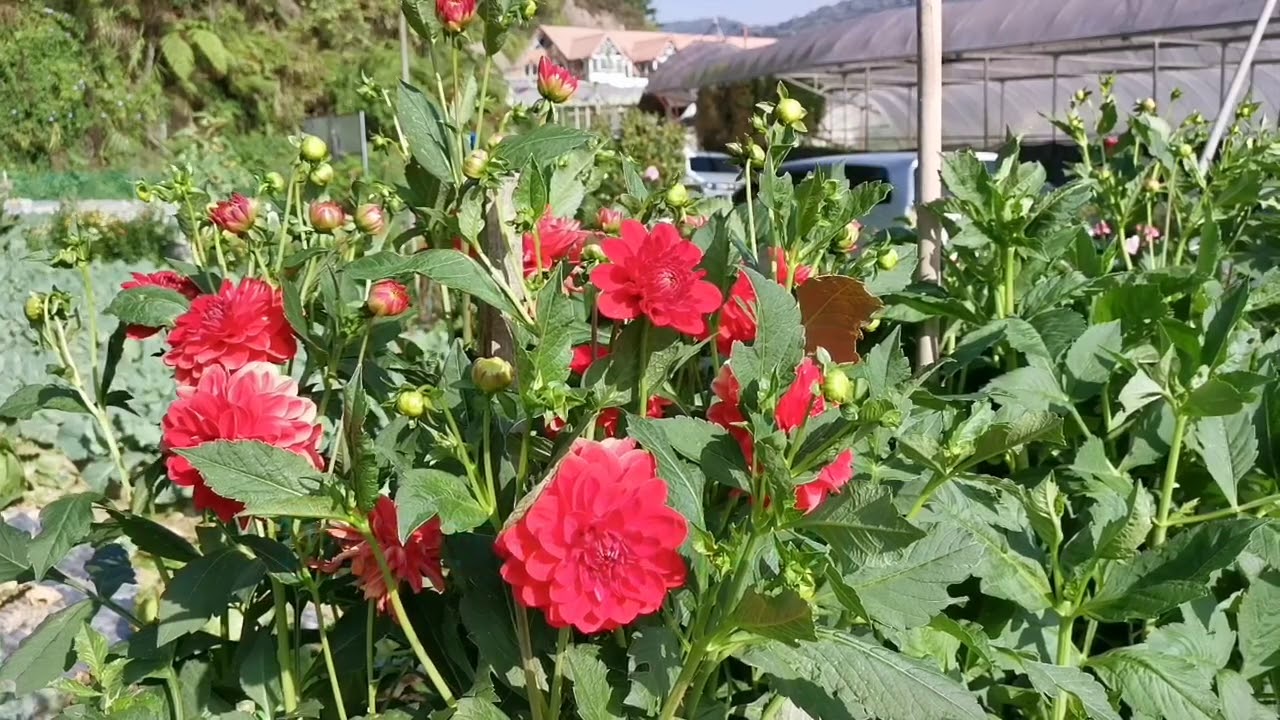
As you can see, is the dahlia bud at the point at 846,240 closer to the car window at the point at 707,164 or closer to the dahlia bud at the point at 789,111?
the dahlia bud at the point at 789,111

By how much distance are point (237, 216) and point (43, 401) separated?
0.77 feet

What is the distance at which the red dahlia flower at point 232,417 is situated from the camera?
0.73m

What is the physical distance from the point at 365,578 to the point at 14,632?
57.8 inches

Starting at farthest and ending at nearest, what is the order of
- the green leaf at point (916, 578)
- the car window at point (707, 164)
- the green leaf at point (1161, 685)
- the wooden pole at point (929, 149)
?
the car window at point (707, 164), the wooden pole at point (929, 149), the green leaf at point (1161, 685), the green leaf at point (916, 578)

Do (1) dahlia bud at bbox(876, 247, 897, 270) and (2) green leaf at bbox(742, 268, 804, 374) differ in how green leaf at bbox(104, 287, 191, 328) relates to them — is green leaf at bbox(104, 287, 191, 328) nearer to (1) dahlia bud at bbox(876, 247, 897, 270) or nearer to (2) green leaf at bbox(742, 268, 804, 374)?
(2) green leaf at bbox(742, 268, 804, 374)

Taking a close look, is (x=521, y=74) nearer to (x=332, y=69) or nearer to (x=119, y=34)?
(x=332, y=69)

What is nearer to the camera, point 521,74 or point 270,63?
point 270,63

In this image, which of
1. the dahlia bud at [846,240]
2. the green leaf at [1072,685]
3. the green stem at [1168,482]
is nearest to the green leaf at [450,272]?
the dahlia bud at [846,240]

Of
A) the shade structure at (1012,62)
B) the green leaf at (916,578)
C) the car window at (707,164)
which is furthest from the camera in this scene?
the car window at (707,164)

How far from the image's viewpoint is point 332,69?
18.2 meters

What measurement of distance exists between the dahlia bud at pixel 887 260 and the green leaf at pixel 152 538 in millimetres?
598

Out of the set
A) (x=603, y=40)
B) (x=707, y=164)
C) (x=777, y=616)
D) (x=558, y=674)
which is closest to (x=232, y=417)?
(x=558, y=674)

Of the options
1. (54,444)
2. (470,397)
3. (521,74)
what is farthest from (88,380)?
(521,74)

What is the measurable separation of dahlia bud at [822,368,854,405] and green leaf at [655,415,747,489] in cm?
10
